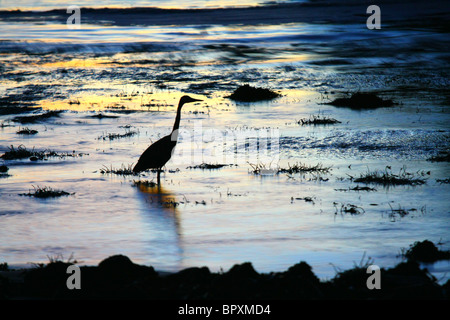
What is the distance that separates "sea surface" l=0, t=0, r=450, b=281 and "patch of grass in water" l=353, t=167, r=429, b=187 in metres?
0.20

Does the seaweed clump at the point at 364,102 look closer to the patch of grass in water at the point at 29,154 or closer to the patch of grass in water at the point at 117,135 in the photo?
the patch of grass in water at the point at 117,135

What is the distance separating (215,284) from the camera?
19.5 ft

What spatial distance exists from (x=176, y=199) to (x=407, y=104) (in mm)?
11356

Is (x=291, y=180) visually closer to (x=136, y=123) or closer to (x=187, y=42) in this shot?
(x=136, y=123)

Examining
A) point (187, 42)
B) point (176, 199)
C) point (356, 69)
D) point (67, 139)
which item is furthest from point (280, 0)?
point (176, 199)

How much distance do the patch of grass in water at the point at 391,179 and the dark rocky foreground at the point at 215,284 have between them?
501 centimetres

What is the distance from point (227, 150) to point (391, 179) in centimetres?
440

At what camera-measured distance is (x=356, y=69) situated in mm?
28016

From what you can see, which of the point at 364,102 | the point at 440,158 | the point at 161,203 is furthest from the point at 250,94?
the point at 161,203

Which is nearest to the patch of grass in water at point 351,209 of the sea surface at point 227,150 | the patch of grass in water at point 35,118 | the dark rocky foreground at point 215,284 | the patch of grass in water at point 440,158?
the sea surface at point 227,150

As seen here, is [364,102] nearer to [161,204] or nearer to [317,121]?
[317,121]

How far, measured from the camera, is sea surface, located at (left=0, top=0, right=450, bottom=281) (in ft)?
27.7
